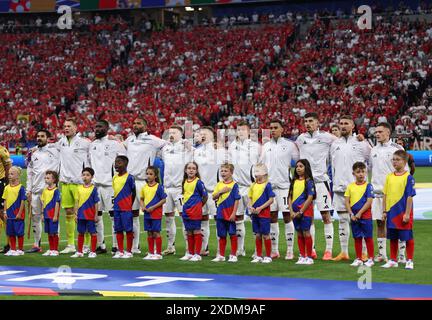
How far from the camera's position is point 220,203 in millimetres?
13047

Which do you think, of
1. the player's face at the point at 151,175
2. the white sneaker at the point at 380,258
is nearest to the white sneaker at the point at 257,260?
the white sneaker at the point at 380,258

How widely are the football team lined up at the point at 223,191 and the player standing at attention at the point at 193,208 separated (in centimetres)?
2

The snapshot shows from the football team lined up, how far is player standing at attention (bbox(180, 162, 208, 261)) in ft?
0.05

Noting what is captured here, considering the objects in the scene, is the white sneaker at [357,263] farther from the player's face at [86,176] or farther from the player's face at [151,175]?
the player's face at [86,176]

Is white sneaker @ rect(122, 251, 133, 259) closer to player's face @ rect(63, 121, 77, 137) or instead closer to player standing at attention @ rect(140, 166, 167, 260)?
player standing at attention @ rect(140, 166, 167, 260)

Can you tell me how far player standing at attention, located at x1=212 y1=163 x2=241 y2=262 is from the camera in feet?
42.2

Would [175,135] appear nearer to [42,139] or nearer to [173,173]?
[173,173]

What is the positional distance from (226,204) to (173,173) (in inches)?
54.5

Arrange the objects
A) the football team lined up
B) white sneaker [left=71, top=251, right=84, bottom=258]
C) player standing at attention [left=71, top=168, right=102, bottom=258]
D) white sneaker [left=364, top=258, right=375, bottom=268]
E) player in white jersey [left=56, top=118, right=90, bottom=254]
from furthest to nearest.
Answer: player in white jersey [left=56, top=118, right=90, bottom=254] → player standing at attention [left=71, top=168, right=102, bottom=258] → white sneaker [left=71, top=251, right=84, bottom=258] → the football team lined up → white sneaker [left=364, top=258, right=375, bottom=268]

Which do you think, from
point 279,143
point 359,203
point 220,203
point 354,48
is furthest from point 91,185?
point 354,48

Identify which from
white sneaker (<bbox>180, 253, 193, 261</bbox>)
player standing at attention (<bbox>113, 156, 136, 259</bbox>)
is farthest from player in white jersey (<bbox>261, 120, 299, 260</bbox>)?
player standing at attention (<bbox>113, 156, 136, 259</bbox>)

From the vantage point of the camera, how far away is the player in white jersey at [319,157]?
13.1 metres

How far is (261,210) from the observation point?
12.7 m

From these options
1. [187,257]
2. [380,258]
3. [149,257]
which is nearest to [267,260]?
[187,257]
